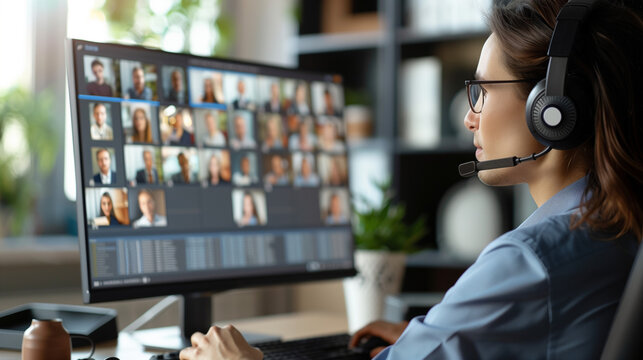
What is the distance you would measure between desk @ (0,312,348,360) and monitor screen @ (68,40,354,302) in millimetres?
124

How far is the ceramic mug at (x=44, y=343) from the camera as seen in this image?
97 centimetres

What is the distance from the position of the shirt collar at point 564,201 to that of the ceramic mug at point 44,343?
0.64 m

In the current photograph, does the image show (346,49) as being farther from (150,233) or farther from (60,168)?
(150,233)

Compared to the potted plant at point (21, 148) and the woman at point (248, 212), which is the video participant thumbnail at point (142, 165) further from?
the potted plant at point (21, 148)

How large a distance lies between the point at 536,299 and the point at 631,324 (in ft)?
0.42

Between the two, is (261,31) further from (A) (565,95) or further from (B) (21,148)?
(A) (565,95)

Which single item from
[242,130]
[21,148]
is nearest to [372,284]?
[242,130]

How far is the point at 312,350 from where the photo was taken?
1.21 metres

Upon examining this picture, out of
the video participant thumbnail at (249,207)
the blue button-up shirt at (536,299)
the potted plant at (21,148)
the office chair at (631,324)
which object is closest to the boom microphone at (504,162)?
the blue button-up shirt at (536,299)

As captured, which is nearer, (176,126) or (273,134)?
(176,126)

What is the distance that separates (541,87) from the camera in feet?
2.91

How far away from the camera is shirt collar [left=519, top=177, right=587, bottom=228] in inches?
35.1

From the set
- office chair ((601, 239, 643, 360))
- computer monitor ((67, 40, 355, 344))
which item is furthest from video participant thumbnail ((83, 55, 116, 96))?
office chair ((601, 239, 643, 360))

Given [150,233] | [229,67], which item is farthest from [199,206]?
[229,67]
